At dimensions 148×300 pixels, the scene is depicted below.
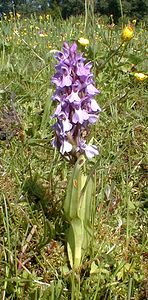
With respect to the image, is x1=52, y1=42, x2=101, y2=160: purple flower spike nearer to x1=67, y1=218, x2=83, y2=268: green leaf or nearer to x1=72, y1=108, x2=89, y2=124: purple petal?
x1=72, y1=108, x2=89, y2=124: purple petal

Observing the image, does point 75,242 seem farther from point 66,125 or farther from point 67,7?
point 67,7

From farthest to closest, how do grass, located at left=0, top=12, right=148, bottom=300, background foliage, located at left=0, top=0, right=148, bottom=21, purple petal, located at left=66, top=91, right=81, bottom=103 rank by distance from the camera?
background foliage, located at left=0, top=0, right=148, bottom=21
grass, located at left=0, top=12, right=148, bottom=300
purple petal, located at left=66, top=91, right=81, bottom=103

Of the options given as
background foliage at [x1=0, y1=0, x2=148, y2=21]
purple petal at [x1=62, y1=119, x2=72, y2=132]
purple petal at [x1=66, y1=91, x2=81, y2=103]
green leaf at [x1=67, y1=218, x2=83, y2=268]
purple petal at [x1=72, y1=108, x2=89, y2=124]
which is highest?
background foliage at [x1=0, y1=0, x2=148, y2=21]

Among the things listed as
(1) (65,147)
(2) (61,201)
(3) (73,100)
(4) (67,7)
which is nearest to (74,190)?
(1) (65,147)

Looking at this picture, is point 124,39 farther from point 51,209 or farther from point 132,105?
point 51,209

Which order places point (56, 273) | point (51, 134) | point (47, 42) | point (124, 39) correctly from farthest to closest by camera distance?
point (47, 42)
point (124, 39)
point (51, 134)
point (56, 273)

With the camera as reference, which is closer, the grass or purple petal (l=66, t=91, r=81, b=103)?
purple petal (l=66, t=91, r=81, b=103)

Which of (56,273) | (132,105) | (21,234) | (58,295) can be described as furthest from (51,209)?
(132,105)

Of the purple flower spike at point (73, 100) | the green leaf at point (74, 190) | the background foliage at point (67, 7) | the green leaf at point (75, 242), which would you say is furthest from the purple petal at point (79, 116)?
the background foliage at point (67, 7)

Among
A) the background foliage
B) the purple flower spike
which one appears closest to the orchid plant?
the purple flower spike
